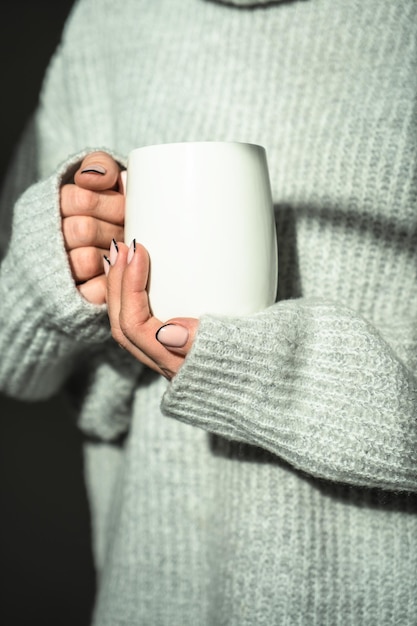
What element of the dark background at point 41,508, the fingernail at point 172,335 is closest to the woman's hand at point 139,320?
the fingernail at point 172,335

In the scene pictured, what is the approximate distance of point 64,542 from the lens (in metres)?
1.24

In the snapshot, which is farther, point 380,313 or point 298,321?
point 380,313

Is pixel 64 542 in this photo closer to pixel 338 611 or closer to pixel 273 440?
pixel 338 611

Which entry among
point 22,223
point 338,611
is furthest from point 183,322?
point 338,611

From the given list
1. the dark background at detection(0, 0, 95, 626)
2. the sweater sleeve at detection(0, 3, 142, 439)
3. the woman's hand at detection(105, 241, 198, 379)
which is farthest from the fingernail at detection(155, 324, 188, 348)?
the dark background at detection(0, 0, 95, 626)

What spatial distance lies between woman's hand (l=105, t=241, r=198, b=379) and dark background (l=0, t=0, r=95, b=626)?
0.76 m

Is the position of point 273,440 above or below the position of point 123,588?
above

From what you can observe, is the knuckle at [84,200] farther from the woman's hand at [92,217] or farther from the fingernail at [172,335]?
the fingernail at [172,335]

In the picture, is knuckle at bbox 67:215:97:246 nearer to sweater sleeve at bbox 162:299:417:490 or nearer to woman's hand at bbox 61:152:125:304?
woman's hand at bbox 61:152:125:304

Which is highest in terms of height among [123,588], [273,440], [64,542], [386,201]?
[386,201]

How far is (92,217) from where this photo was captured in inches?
20.0

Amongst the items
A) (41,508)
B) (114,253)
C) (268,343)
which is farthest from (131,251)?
(41,508)

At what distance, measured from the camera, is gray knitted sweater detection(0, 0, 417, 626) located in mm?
476

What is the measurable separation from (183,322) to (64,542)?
96cm
